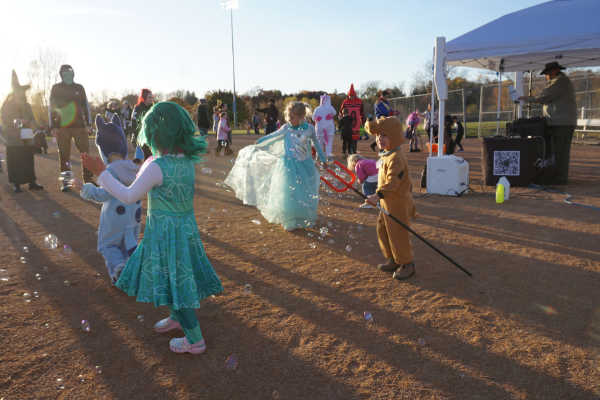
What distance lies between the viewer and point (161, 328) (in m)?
3.16

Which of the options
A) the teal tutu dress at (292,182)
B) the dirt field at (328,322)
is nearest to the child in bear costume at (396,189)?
the dirt field at (328,322)

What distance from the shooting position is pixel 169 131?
262 cm

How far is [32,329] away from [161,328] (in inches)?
39.2

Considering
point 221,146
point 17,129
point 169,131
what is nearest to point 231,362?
point 169,131

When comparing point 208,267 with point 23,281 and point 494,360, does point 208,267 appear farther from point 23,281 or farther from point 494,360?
point 23,281

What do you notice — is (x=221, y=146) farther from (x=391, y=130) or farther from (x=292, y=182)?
(x=391, y=130)

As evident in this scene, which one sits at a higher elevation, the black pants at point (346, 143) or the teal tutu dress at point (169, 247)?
the black pants at point (346, 143)

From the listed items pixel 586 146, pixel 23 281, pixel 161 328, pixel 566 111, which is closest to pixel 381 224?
pixel 161 328

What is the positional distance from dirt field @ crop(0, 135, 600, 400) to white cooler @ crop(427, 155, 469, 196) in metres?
2.24

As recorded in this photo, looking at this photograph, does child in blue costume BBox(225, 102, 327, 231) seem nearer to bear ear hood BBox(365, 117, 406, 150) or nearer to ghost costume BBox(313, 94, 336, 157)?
bear ear hood BBox(365, 117, 406, 150)

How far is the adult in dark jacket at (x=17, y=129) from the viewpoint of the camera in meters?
8.27

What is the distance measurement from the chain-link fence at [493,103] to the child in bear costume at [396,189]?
41.7 ft

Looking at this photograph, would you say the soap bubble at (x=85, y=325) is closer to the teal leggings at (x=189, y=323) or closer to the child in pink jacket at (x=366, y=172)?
the teal leggings at (x=189, y=323)

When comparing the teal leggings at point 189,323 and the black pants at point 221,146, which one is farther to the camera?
the black pants at point 221,146
